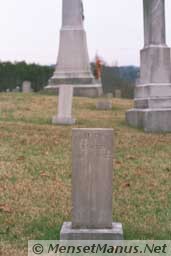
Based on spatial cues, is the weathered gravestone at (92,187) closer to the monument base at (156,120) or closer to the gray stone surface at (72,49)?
the monument base at (156,120)

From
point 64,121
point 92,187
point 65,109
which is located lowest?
point 92,187

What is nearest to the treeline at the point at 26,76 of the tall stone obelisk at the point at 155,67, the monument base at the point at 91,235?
the tall stone obelisk at the point at 155,67

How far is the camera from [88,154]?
15.5 ft

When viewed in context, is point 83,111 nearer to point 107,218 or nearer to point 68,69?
point 68,69

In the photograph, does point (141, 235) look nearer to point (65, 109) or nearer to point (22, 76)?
point (65, 109)

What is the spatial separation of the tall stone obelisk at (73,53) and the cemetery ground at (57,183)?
9.70 meters

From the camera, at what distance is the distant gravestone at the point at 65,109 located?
13.7 m

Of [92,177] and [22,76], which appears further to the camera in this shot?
[22,76]

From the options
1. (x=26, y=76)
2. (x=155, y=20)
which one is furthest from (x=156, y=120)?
(x=26, y=76)

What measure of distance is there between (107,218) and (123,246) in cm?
27

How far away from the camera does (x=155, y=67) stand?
13617mm

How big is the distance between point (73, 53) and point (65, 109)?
10008 mm

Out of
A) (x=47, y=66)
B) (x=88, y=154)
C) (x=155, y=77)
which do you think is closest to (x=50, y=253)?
(x=88, y=154)

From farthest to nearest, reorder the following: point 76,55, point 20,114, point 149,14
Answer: point 76,55 < point 20,114 < point 149,14
